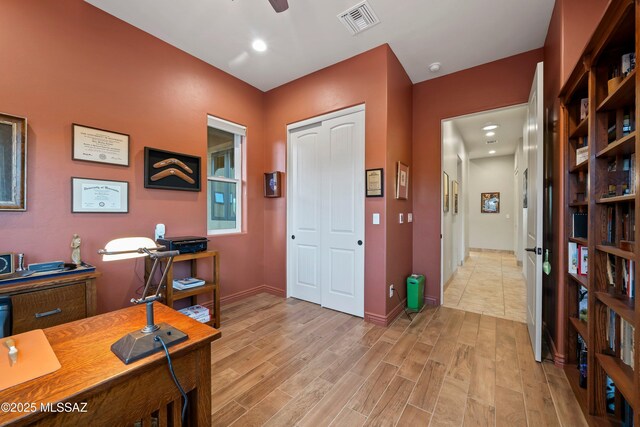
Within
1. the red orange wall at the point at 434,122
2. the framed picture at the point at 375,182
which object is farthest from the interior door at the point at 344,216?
the red orange wall at the point at 434,122

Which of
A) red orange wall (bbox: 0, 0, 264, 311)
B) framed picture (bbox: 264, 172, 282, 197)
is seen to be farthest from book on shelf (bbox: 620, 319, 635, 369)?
red orange wall (bbox: 0, 0, 264, 311)

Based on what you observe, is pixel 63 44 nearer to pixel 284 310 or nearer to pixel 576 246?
pixel 284 310

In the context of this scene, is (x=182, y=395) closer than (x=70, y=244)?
Yes

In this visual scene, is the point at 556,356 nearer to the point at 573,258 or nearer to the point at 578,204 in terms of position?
the point at 573,258

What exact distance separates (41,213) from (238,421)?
2147mm

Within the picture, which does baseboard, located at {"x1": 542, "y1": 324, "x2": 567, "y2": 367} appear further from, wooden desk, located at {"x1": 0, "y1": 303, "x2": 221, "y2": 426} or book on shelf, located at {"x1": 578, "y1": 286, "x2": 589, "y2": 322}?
wooden desk, located at {"x1": 0, "y1": 303, "x2": 221, "y2": 426}

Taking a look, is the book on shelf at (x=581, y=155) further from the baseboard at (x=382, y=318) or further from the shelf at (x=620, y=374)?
the baseboard at (x=382, y=318)

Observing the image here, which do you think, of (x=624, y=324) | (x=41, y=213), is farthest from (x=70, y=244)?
(x=624, y=324)

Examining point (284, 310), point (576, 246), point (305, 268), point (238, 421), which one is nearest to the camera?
point (238, 421)

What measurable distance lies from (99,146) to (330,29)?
7.97 ft

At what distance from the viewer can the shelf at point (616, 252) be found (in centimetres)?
117

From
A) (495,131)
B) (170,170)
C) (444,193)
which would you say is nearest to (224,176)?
(170,170)

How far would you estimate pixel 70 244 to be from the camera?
213 cm

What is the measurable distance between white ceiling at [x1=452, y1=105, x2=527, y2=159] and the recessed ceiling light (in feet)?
8.27
